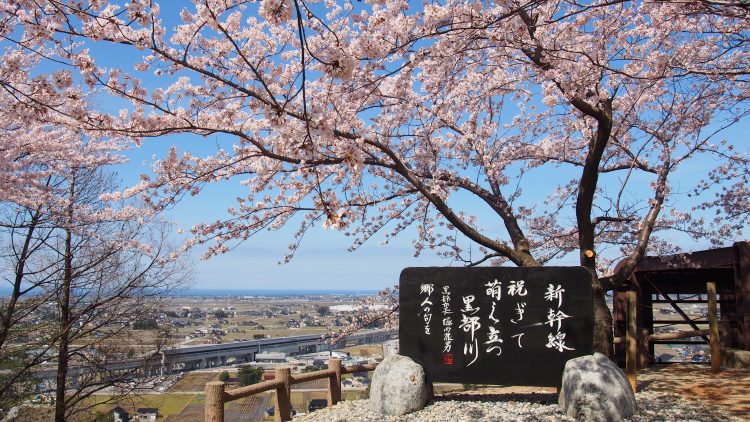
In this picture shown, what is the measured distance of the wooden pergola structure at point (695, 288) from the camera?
8281mm

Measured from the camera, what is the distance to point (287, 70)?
7.13 metres

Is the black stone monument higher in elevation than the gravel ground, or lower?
higher

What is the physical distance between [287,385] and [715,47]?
8151 millimetres

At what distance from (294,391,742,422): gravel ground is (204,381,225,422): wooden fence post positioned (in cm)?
162

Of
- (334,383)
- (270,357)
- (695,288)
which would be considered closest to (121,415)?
(334,383)

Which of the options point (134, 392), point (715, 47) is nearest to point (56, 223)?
point (134, 392)

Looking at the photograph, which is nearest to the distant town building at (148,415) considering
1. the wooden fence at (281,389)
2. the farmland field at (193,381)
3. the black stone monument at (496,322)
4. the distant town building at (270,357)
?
the farmland field at (193,381)

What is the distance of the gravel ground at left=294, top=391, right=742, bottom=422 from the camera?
227 inches

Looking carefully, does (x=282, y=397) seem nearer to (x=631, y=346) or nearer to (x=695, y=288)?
(x=631, y=346)

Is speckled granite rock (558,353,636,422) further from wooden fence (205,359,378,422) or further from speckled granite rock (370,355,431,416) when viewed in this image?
wooden fence (205,359,378,422)

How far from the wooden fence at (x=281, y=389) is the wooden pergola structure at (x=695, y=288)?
453 cm

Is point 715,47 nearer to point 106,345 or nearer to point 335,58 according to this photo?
point 335,58

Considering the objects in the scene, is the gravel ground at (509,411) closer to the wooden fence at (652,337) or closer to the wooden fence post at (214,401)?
the wooden fence at (652,337)

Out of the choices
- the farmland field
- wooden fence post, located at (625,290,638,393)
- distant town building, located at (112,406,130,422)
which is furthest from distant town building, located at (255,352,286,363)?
wooden fence post, located at (625,290,638,393)
